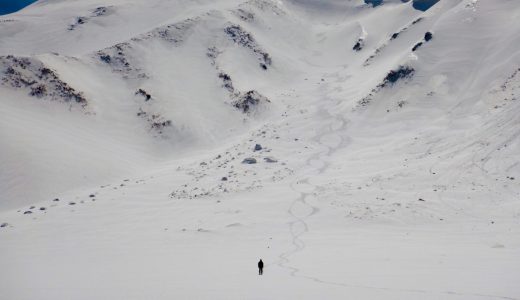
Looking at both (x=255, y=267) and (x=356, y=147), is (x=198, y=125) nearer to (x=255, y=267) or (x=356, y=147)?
(x=356, y=147)

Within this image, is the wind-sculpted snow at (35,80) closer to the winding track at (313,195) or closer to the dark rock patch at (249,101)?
the dark rock patch at (249,101)

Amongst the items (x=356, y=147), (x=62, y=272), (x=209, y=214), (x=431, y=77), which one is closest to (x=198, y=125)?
(x=356, y=147)

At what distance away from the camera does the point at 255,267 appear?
2689 cm

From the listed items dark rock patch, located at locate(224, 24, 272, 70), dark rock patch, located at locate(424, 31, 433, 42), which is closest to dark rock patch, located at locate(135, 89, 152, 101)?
dark rock patch, located at locate(224, 24, 272, 70)

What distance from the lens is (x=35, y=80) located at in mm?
75312

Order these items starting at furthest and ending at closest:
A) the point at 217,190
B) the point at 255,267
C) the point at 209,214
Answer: the point at 217,190, the point at 209,214, the point at 255,267

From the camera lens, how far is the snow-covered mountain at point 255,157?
2531 centimetres

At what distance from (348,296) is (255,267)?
9708mm

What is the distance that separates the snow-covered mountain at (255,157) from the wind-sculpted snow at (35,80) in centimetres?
34

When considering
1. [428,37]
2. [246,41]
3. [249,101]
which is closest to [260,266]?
[249,101]

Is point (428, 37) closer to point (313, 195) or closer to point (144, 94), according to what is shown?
point (313, 195)

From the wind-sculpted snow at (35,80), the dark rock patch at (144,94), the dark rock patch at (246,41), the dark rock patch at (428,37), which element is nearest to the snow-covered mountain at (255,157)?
the dark rock patch at (428,37)

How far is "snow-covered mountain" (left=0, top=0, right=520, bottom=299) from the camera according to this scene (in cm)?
2531

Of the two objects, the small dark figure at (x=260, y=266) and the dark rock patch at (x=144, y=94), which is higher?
the dark rock patch at (x=144, y=94)
